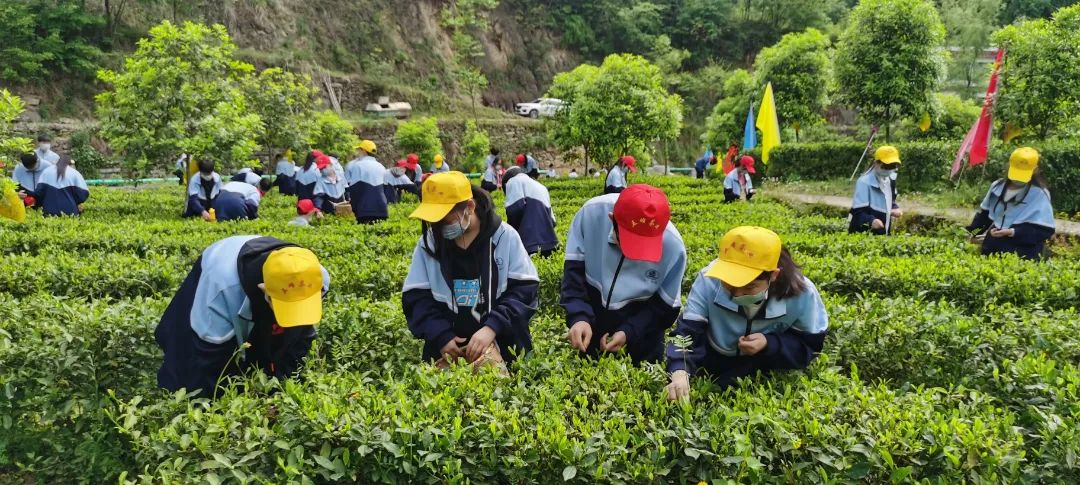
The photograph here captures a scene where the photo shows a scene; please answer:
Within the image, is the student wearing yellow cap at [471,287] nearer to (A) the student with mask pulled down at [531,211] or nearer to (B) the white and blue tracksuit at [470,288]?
(B) the white and blue tracksuit at [470,288]

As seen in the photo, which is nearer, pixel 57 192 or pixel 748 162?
pixel 57 192

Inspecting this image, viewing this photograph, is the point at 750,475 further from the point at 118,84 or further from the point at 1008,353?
the point at 118,84

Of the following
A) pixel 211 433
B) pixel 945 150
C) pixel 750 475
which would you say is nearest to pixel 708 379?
pixel 750 475

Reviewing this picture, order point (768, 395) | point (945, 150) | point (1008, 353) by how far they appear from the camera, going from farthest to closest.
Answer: point (945, 150) < point (1008, 353) < point (768, 395)

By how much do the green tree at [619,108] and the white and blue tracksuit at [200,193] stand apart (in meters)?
9.48

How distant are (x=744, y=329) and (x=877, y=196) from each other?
496 cm

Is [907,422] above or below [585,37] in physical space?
below

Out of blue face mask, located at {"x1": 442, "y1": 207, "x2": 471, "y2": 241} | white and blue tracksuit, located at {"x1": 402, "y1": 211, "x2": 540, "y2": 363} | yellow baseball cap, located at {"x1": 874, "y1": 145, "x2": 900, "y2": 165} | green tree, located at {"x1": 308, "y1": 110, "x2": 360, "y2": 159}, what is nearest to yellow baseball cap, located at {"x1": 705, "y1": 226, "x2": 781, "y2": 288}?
white and blue tracksuit, located at {"x1": 402, "y1": 211, "x2": 540, "y2": 363}

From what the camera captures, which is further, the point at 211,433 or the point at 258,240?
the point at 258,240

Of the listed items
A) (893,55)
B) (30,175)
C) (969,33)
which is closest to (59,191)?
(30,175)

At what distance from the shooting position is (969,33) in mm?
38500

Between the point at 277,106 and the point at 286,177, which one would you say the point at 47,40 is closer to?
the point at 277,106

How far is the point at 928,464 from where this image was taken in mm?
2580

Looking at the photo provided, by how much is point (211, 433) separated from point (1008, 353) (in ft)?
13.4
